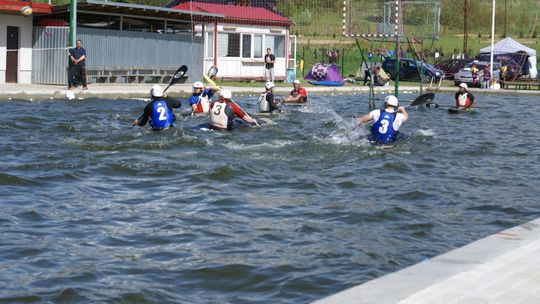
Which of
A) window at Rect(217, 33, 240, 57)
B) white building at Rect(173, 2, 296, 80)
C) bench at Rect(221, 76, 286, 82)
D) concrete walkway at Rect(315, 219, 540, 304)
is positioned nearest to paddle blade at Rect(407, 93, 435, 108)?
white building at Rect(173, 2, 296, 80)

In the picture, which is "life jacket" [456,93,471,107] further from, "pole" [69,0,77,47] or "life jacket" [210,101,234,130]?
"pole" [69,0,77,47]

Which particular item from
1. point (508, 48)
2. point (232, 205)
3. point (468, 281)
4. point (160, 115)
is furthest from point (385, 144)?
point (508, 48)

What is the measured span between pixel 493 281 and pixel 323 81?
3799cm

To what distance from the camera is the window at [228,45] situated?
145 ft

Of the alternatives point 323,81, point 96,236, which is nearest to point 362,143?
point 96,236

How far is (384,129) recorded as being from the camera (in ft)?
62.6

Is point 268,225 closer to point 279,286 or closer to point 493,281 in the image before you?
point 279,286

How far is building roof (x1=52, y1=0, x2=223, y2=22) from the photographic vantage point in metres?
35.7

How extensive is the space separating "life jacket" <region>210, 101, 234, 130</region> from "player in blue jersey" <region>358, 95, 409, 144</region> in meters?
3.08

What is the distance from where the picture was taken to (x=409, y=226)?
12477 mm

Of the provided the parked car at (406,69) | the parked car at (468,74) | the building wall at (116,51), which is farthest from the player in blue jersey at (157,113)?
the parked car at (406,69)

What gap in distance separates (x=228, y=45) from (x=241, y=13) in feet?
9.87

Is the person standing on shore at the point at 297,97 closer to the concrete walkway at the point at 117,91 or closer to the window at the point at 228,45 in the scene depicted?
the concrete walkway at the point at 117,91

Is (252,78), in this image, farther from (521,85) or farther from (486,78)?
(521,85)
